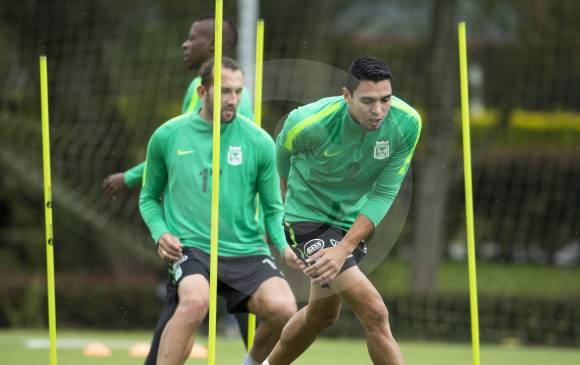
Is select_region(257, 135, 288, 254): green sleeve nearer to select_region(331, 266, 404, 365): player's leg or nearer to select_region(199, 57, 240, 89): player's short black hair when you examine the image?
select_region(199, 57, 240, 89): player's short black hair

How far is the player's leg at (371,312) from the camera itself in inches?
235

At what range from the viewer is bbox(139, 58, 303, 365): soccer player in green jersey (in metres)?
6.68

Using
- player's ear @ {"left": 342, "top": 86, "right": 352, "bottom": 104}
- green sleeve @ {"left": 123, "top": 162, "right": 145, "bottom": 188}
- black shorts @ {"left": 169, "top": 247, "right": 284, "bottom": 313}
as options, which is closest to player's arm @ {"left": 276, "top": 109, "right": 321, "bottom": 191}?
player's ear @ {"left": 342, "top": 86, "right": 352, "bottom": 104}

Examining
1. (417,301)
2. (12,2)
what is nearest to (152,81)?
(12,2)

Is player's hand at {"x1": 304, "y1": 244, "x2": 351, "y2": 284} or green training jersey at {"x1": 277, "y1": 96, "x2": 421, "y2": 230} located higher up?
green training jersey at {"x1": 277, "y1": 96, "x2": 421, "y2": 230}

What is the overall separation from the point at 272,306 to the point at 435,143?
1010 centimetres

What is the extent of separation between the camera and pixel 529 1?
1712 centimetres

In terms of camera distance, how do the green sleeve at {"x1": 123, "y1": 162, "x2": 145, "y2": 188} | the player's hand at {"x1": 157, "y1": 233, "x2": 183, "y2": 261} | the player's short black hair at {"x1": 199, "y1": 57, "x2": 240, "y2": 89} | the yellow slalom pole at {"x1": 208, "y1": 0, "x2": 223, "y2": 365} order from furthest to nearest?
the green sleeve at {"x1": 123, "y1": 162, "x2": 145, "y2": 188}
the player's short black hair at {"x1": 199, "y1": 57, "x2": 240, "y2": 89}
the player's hand at {"x1": 157, "y1": 233, "x2": 183, "y2": 261}
the yellow slalom pole at {"x1": 208, "y1": 0, "x2": 223, "y2": 365}

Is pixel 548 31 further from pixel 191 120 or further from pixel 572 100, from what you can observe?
pixel 191 120

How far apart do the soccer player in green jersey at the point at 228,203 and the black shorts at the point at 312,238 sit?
0.81ft

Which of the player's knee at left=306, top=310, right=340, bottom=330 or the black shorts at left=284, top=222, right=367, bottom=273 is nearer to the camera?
the black shorts at left=284, top=222, right=367, bottom=273

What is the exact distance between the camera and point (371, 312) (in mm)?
6004

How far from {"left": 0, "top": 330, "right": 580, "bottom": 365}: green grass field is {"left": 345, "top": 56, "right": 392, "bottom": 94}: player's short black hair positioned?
4.56m

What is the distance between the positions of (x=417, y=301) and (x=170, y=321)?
335 inches
